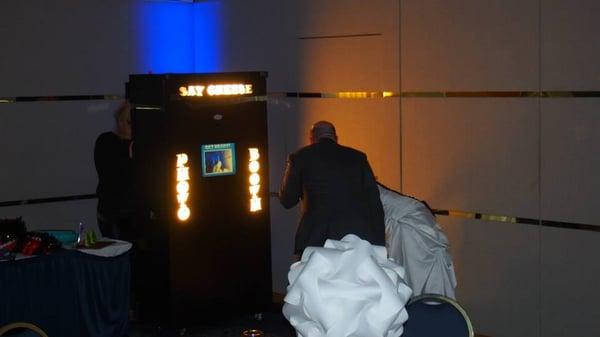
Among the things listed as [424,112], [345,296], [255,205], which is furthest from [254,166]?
[345,296]

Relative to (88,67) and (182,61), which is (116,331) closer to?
(88,67)

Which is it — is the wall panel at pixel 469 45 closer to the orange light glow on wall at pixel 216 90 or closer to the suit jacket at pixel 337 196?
the suit jacket at pixel 337 196

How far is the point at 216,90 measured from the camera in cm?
608

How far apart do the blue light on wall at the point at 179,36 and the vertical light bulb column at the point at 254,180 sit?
151 cm

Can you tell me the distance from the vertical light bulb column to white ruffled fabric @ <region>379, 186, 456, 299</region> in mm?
1463

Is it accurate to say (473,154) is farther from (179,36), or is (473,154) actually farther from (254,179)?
(179,36)

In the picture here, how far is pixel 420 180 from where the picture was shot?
243 inches

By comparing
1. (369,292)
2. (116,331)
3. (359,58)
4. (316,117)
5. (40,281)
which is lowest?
(116,331)

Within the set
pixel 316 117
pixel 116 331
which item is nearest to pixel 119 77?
pixel 316 117

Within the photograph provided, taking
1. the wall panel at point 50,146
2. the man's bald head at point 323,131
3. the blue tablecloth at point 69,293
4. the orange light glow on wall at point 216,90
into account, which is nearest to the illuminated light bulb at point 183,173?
the orange light glow on wall at point 216,90

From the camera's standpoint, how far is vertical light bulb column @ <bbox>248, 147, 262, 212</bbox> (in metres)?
6.30

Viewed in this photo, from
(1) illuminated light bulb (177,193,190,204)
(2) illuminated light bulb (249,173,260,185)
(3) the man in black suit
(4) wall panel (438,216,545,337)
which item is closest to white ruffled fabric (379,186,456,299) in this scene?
(3) the man in black suit

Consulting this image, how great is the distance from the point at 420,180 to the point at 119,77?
2705mm

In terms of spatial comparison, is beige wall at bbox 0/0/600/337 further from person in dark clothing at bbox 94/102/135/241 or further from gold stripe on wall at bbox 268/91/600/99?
person in dark clothing at bbox 94/102/135/241
